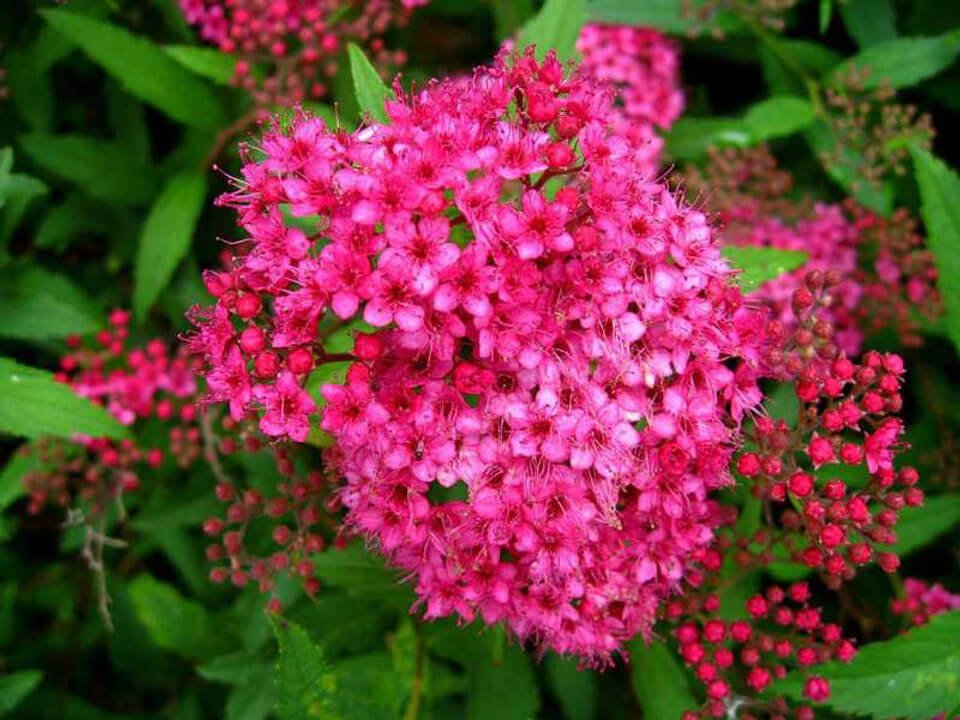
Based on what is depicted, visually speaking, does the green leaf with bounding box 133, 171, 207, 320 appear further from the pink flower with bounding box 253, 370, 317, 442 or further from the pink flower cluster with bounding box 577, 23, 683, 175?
the pink flower cluster with bounding box 577, 23, 683, 175

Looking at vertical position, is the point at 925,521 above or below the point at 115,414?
below

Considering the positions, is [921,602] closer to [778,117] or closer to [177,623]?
[778,117]

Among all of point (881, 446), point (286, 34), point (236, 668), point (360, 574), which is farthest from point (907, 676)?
point (286, 34)

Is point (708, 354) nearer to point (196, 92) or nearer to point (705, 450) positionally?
point (705, 450)

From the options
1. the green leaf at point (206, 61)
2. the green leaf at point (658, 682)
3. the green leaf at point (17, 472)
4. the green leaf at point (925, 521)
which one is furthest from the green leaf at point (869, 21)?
the green leaf at point (17, 472)

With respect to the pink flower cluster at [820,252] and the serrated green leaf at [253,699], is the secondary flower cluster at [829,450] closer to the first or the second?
the pink flower cluster at [820,252]

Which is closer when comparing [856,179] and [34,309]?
[34,309]
